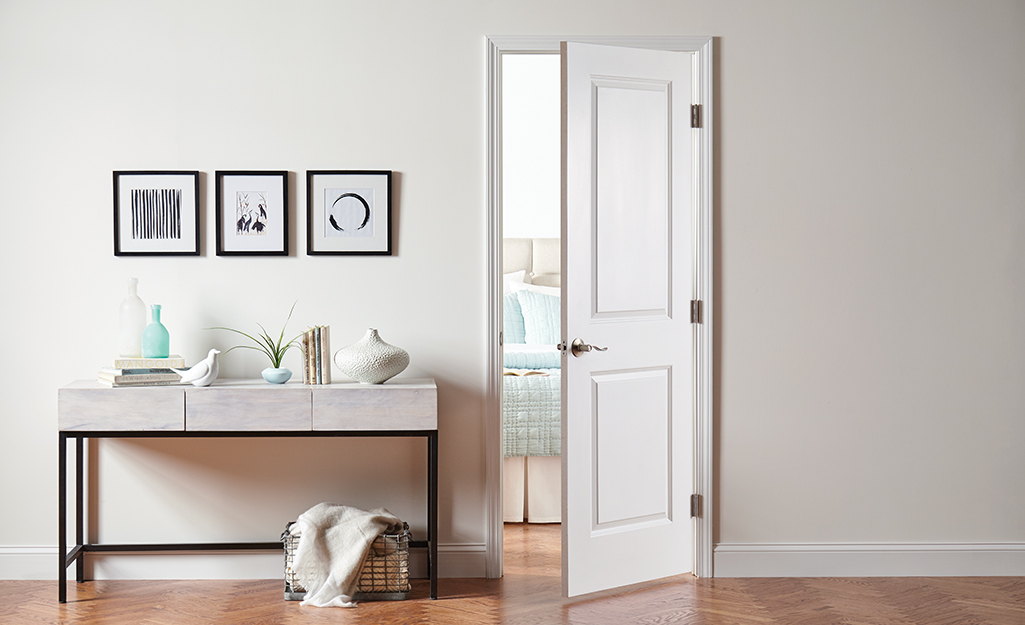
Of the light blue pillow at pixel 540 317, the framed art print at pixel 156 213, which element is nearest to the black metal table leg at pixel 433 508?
the framed art print at pixel 156 213

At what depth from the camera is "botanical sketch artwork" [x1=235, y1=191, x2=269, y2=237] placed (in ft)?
10.3

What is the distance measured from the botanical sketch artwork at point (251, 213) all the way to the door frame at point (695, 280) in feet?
3.04

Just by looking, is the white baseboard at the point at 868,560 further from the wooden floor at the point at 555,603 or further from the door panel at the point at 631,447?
the door panel at the point at 631,447

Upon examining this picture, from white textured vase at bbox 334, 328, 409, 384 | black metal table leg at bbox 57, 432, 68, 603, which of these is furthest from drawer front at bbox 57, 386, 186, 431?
white textured vase at bbox 334, 328, 409, 384

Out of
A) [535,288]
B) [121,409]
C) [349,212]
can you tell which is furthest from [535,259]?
[121,409]

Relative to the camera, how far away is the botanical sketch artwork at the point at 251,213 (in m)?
3.14

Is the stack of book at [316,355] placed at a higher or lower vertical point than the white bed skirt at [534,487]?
higher

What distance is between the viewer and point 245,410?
2.82 m

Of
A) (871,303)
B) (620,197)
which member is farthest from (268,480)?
(871,303)

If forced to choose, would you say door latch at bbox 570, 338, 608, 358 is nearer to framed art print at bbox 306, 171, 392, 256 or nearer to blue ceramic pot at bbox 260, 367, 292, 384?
framed art print at bbox 306, 171, 392, 256

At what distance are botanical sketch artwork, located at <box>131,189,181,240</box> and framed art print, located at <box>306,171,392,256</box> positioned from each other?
54 centimetres

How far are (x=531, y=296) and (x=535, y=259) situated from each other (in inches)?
24.5

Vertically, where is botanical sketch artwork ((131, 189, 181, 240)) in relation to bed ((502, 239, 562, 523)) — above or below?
above

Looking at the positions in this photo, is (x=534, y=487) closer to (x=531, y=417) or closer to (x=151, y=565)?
(x=531, y=417)
